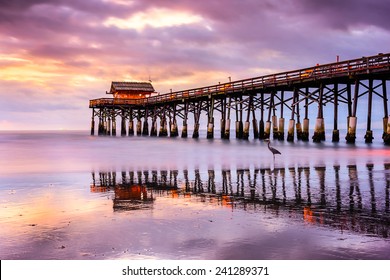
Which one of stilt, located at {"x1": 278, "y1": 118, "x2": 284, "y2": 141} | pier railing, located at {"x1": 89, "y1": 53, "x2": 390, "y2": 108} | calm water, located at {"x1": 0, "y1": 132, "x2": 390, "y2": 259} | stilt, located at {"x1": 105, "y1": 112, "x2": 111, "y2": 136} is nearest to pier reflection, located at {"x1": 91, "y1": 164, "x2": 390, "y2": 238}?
calm water, located at {"x1": 0, "y1": 132, "x2": 390, "y2": 259}

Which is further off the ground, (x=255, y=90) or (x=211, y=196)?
(x=255, y=90)

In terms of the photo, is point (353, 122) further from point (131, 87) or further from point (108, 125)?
point (131, 87)

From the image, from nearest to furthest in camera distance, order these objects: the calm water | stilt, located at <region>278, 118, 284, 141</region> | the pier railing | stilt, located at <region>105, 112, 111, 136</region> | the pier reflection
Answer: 1. the calm water
2. the pier reflection
3. the pier railing
4. stilt, located at <region>278, 118, 284, 141</region>
5. stilt, located at <region>105, 112, 111, 136</region>

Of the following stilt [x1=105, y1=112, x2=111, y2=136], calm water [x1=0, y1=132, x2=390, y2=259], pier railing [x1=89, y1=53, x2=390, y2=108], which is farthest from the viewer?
stilt [x1=105, y1=112, x2=111, y2=136]

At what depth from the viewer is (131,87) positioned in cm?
7888

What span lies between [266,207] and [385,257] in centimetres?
353

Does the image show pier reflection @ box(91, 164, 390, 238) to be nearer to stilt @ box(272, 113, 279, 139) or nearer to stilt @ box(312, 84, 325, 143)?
stilt @ box(312, 84, 325, 143)

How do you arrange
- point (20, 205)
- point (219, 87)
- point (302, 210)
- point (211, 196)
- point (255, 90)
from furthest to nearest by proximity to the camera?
1. point (219, 87)
2. point (255, 90)
3. point (211, 196)
4. point (20, 205)
5. point (302, 210)

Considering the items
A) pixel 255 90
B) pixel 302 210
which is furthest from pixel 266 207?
pixel 255 90

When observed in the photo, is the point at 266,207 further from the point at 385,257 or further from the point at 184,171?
the point at 184,171

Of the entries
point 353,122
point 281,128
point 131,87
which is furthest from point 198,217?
point 131,87

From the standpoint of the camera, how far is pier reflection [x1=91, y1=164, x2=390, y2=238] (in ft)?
27.0

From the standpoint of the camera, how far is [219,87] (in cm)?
4603

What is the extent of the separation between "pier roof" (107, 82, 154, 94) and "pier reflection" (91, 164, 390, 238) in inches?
2463
